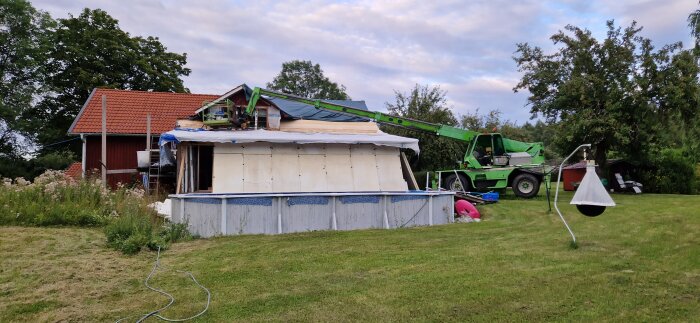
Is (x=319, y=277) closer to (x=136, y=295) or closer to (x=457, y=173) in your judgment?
(x=136, y=295)

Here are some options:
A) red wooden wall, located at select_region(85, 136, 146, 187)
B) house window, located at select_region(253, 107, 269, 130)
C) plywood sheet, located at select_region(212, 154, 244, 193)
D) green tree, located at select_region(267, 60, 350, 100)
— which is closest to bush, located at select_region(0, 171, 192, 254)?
plywood sheet, located at select_region(212, 154, 244, 193)

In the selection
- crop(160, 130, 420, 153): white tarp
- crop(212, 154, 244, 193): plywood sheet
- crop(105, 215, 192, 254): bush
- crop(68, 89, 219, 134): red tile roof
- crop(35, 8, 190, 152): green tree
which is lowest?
crop(105, 215, 192, 254): bush

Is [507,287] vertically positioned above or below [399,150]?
below

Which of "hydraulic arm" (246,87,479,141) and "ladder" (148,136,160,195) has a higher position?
"hydraulic arm" (246,87,479,141)

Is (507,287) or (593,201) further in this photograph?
(593,201)

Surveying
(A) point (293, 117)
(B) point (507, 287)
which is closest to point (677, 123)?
Answer: (A) point (293, 117)

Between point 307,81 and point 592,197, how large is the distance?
175 feet

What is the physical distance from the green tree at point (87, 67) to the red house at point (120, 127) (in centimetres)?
911

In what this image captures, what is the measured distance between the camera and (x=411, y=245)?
7.76m

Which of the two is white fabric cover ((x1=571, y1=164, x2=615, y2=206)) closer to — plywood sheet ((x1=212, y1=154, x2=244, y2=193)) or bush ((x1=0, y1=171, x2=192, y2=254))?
bush ((x1=0, y1=171, x2=192, y2=254))

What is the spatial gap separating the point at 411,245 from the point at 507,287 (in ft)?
9.03

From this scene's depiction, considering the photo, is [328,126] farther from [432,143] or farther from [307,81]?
[307,81]

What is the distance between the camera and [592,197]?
21.3ft

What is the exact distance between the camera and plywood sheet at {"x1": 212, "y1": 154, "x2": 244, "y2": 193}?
461 inches
